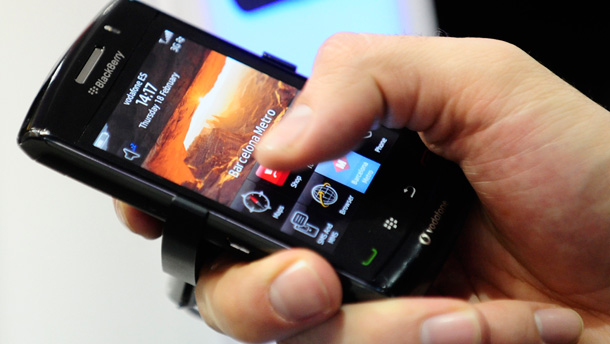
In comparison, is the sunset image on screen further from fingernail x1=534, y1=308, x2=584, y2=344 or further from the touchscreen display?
fingernail x1=534, y1=308, x2=584, y2=344

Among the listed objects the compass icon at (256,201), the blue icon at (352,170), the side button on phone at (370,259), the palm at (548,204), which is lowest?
the compass icon at (256,201)

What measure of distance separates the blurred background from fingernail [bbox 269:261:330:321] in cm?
21

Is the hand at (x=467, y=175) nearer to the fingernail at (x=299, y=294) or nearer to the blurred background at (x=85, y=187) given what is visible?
the fingernail at (x=299, y=294)

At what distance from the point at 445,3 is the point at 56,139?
50cm

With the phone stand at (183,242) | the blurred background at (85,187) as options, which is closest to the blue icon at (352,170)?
the phone stand at (183,242)

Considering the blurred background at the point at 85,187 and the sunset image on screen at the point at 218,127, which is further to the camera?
the blurred background at the point at 85,187

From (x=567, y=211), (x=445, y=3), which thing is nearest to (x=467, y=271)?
(x=567, y=211)

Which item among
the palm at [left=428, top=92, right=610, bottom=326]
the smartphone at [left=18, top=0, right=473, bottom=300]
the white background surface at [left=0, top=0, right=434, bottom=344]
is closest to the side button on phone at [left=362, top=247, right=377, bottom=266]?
the smartphone at [left=18, top=0, right=473, bottom=300]

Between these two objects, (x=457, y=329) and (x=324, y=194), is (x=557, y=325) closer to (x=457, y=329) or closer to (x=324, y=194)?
(x=457, y=329)

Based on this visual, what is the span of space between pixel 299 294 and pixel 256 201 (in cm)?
9

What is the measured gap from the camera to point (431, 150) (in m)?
0.51

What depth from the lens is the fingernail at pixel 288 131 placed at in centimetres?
41

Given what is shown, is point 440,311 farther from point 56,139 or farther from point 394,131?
point 56,139

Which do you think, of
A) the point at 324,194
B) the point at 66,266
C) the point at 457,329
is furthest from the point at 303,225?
the point at 66,266
